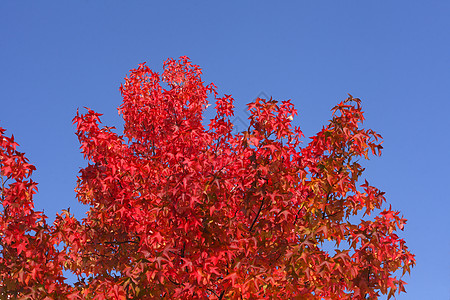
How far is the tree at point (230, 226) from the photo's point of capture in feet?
25.0

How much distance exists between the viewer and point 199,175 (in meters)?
8.01

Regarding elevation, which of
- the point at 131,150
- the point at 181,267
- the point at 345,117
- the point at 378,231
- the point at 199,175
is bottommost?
the point at 181,267

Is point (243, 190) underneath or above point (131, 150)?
underneath

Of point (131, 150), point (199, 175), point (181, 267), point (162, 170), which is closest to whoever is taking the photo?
point (181, 267)

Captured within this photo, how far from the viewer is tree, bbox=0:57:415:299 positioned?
7.62 meters

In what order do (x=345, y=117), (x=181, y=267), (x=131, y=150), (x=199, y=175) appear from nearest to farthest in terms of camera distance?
(x=181, y=267), (x=199, y=175), (x=345, y=117), (x=131, y=150)

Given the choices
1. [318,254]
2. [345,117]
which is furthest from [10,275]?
[345,117]

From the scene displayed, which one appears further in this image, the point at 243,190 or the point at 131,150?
the point at 131,150

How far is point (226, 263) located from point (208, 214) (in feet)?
3.00

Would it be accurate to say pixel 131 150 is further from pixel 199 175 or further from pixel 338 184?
pixel 338 184

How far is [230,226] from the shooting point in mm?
7855

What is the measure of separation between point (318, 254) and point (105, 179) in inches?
155

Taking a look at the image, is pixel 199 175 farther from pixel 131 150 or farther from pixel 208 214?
pixel 131 150

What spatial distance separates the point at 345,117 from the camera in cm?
872
